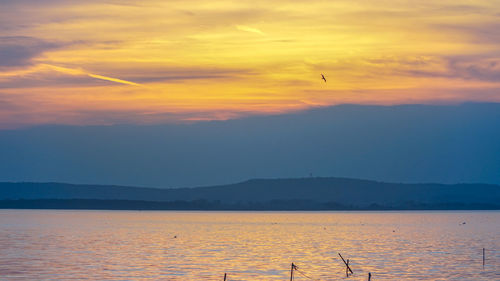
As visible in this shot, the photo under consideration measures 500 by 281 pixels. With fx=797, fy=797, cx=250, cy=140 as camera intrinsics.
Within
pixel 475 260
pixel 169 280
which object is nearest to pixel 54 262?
pixel 169 280

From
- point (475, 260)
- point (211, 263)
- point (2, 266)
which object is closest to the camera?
point (2, 266)

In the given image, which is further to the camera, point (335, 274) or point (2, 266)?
point (2, 266)

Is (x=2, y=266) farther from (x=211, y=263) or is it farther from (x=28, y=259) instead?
(x=211, y=263)

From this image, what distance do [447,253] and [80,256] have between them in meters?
55.2

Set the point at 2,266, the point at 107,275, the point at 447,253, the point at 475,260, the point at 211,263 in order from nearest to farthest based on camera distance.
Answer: the point at 107,275, the point at 2,266, the point at 211,263, the point at 475,260, the point at 447,253

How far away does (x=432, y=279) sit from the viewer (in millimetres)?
83250

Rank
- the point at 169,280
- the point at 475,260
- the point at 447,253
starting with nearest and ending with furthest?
the point at 169,280
the point at 475,260
the point at 447,253

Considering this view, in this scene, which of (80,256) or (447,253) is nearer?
(80,256)

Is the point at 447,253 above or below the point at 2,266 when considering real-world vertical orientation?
above

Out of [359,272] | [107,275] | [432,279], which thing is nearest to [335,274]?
[359,272]

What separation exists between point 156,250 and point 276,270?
38420mm

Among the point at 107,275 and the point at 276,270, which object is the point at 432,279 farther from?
the point at 107,275

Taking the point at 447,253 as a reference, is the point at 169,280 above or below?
below

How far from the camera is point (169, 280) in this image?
81312 millimetres
